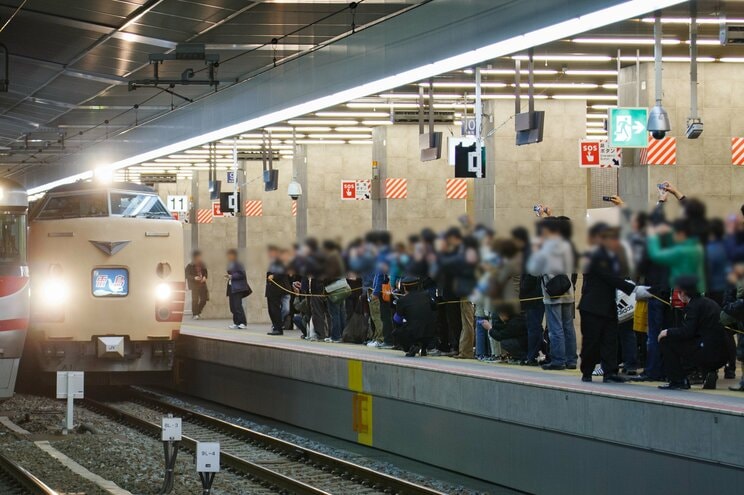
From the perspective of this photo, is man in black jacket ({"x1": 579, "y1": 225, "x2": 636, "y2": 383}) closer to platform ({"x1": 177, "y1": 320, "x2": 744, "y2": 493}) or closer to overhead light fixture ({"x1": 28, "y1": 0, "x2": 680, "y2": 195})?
platform ({"x1": 177, "y1": 320, "x2": 744, "y2": 493})

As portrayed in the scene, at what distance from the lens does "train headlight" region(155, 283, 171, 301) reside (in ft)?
67.0

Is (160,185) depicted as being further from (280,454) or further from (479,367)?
(479,367)

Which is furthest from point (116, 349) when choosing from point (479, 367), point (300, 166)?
point (300, 166)

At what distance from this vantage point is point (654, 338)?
42.0ft

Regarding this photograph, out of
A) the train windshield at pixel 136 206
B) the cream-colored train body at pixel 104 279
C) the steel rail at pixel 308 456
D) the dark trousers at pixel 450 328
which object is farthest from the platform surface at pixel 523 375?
the train windshield at pixel 136 206

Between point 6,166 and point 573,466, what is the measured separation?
41404 millimetres

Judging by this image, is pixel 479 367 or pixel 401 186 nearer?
pixel 479 367

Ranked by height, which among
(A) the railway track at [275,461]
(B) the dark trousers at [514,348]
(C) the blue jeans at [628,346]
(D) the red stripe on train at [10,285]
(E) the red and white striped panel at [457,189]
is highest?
(E) the red and white striped panel at [457,189]

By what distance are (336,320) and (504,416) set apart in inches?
347

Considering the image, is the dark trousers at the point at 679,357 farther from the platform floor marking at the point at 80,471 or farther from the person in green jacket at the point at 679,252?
the person in green jacket at the point at 679,252

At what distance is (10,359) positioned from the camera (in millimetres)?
17688

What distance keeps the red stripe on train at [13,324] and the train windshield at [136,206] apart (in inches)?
94.4

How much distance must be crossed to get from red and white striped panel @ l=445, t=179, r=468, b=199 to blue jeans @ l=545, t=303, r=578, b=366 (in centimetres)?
1109

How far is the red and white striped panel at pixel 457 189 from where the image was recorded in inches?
1013
